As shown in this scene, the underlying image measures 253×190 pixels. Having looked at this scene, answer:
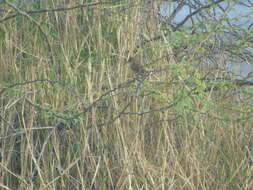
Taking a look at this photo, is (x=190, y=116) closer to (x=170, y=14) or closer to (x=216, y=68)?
(x=216, y=68)

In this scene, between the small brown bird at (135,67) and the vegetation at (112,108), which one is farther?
the small brown bird at (135,67)

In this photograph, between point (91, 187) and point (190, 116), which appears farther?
point (190, 116)

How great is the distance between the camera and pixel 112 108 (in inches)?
103

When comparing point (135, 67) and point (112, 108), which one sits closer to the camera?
point (112, 108)

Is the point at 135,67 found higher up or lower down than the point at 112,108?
higher up

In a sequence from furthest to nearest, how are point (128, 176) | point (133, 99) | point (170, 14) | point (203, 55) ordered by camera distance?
point (170, 14) → point (203, 55) → point (133, 99) → point (128, 176)

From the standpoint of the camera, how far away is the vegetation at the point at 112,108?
250 centimetres

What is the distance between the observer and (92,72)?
8.80 ft

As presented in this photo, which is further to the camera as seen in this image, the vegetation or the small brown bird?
the small brown bird

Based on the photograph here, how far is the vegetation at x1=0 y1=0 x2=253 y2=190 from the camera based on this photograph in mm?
2504

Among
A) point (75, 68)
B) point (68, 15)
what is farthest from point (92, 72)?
point (68, 15)

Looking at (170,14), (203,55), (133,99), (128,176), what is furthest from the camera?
(170,14)

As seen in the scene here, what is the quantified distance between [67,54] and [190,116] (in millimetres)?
659

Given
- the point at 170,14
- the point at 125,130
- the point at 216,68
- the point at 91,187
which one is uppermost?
the point at 170,14
